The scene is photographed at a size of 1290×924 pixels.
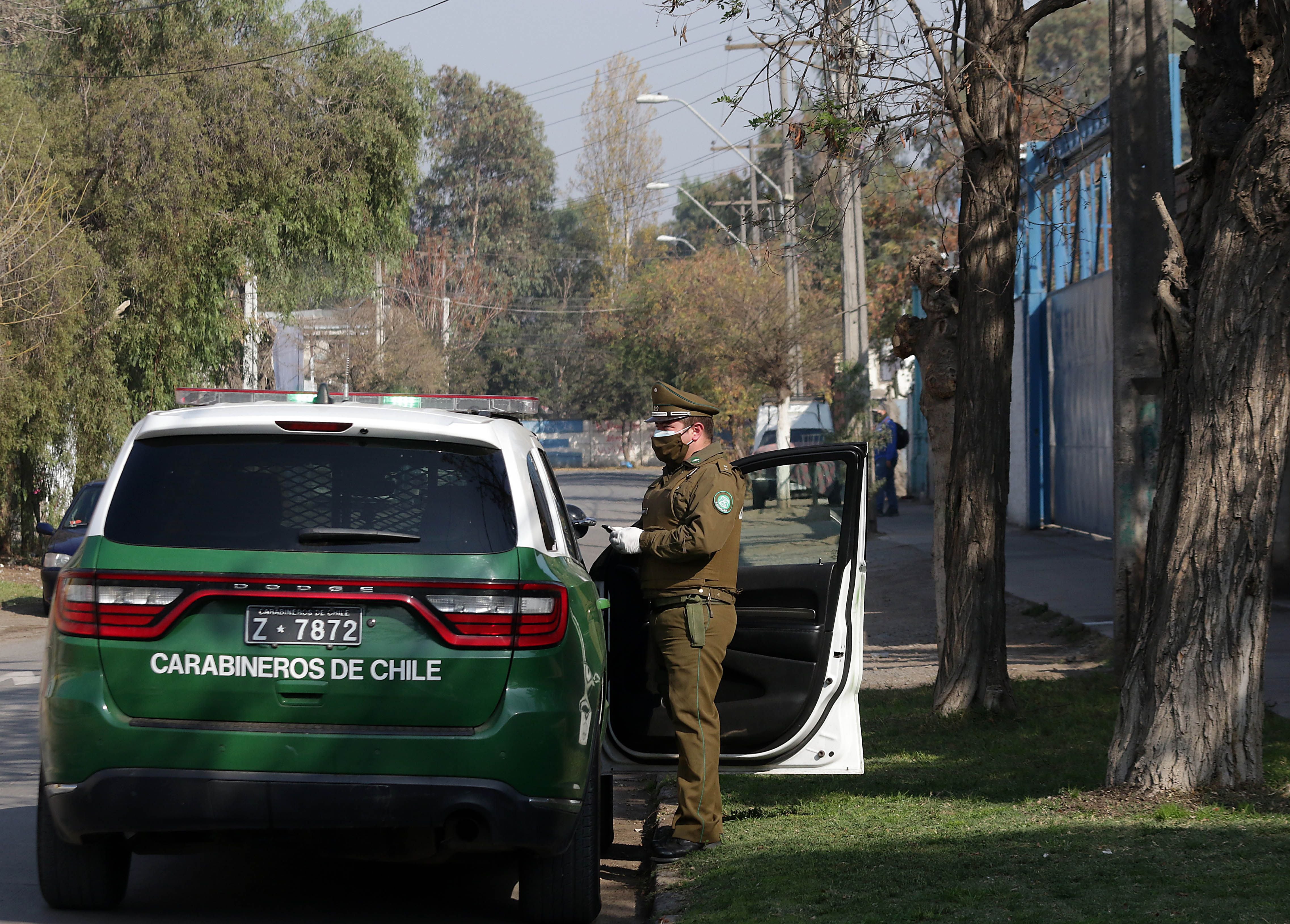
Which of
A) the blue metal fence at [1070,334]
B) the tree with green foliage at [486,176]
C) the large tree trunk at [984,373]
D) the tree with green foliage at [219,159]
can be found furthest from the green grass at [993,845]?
the tree with green foliage at [486,176]

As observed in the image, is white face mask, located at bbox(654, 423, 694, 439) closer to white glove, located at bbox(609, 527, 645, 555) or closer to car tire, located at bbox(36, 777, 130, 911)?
white glove, located at bbox(609, 527, 645, 555)

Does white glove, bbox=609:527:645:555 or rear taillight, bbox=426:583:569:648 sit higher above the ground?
white glove, bbox=609:527:645:555

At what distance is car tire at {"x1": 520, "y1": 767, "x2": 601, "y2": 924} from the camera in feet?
16.2

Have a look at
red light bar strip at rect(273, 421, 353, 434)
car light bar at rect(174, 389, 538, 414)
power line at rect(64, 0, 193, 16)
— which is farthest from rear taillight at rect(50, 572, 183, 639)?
power line at rect(64, 0, 193, 16)

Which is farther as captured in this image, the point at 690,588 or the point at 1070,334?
the point at 1070,334

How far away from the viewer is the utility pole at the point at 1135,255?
8.97 meters

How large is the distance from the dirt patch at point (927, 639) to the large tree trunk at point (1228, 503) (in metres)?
4.36

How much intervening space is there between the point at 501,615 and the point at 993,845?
2.31 meters

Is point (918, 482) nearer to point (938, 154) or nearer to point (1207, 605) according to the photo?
point (938, 154)

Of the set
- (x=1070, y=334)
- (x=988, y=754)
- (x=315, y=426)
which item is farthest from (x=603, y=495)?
(x=315, y=426)

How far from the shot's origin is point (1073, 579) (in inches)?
636

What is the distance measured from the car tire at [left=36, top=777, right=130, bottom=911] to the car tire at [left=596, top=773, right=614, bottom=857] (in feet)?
5.95

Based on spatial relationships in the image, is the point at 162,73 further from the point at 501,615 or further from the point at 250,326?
the point at 501,615

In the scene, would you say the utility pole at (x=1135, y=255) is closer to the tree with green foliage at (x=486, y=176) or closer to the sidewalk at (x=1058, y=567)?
the sidewalk at (x=1058, y=567)
